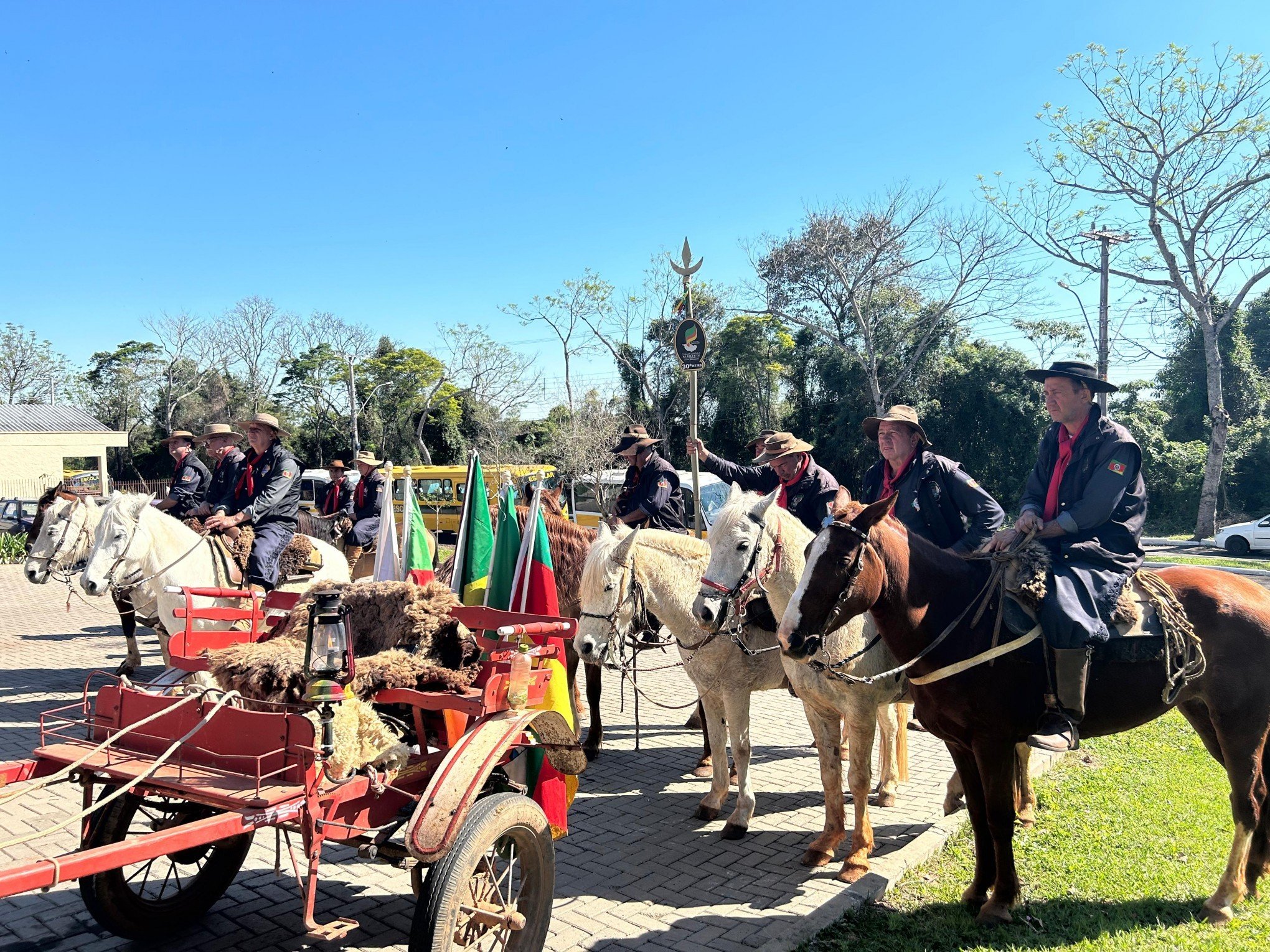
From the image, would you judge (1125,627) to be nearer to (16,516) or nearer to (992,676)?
(992,676)

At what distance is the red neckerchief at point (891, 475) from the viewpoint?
561cm

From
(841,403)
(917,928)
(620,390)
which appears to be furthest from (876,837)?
(620,390)

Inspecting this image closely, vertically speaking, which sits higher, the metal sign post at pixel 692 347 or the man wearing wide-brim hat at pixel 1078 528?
the metal sign post at pixel 692 347

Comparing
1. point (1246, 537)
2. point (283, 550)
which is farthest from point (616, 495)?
point (1246, 537)

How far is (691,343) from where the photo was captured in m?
9.01

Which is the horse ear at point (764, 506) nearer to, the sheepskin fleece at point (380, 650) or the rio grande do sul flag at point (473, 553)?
the sheepskin fleece at point (380, 650)

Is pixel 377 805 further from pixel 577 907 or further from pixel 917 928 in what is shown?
pixel 917 928

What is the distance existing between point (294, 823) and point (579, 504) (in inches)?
1268

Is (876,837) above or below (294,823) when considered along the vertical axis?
below

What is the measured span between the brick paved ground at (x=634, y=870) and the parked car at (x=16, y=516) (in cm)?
1897

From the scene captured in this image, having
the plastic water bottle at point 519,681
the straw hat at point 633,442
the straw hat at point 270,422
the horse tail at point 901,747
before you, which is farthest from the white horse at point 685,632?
the straw hat at point 270,422

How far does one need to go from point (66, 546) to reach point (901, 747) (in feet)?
28.5

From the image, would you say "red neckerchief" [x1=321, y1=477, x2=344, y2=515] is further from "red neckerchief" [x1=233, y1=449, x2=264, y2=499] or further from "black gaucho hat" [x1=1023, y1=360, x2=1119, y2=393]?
"black gaucho hat" [x1=1023, y1=360, x2=1119, y2=393]

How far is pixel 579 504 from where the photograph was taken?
35344mm
